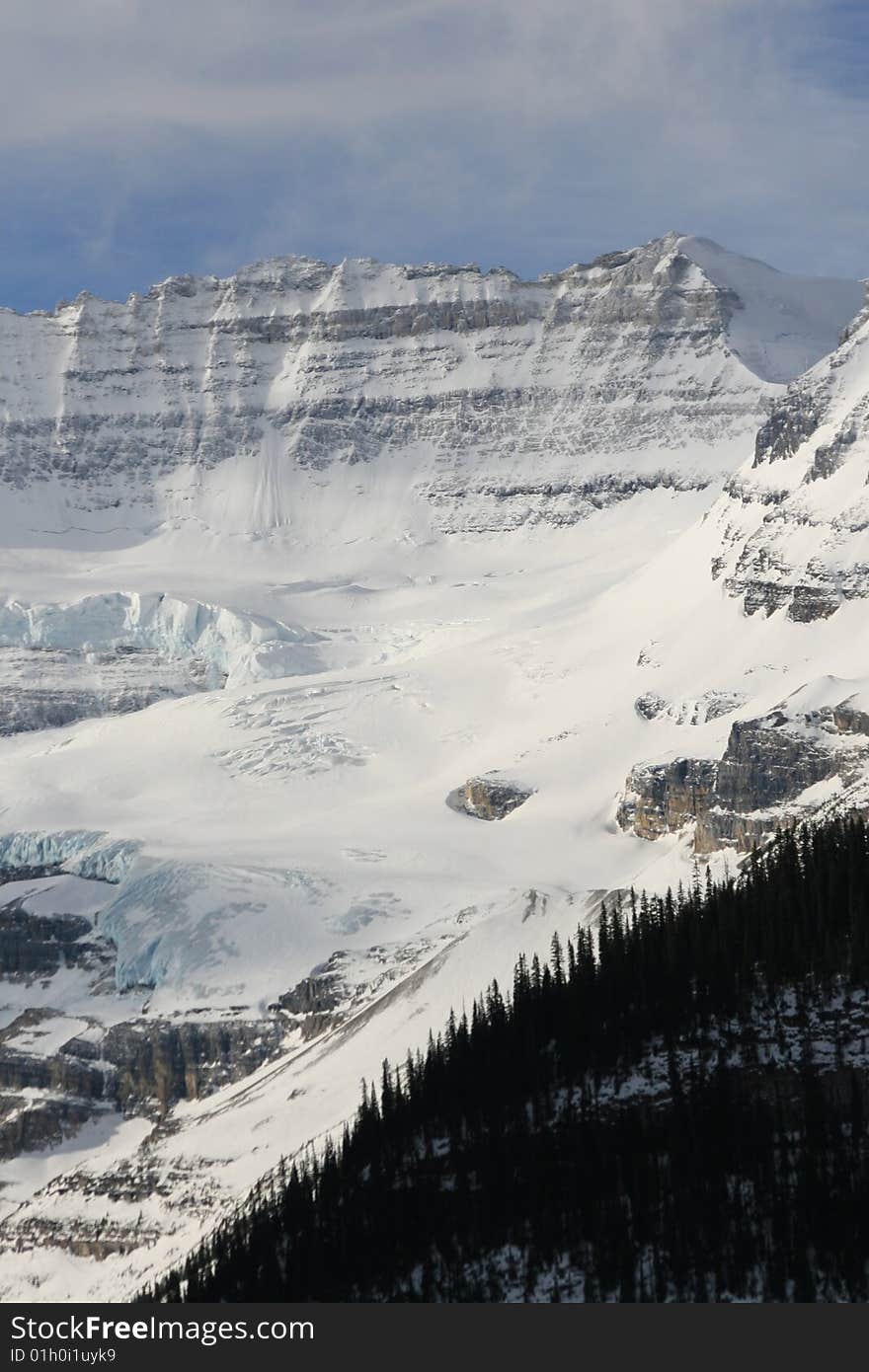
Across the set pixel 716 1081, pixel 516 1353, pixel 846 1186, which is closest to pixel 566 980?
pixel 716 1081

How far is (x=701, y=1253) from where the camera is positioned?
123 meters

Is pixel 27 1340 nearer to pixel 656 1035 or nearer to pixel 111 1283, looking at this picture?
pixel 656 1035

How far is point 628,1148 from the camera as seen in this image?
134 meters

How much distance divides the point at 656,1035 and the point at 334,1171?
1947 cm

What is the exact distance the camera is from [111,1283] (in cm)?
19438

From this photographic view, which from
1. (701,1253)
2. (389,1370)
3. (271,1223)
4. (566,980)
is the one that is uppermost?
(566,980)

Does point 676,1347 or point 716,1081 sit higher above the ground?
point 716,1081

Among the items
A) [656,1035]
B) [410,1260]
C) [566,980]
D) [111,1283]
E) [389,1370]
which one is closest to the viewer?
[389,1370]

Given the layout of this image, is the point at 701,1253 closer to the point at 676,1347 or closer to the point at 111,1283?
the point at 676,1347

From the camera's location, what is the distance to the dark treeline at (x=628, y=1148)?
124 m

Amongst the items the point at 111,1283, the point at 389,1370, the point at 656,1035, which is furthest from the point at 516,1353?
the point at 111,1283

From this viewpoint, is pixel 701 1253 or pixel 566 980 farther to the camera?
pixel 566 980

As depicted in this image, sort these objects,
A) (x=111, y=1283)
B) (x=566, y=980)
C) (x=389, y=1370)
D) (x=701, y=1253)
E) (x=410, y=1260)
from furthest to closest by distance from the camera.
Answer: (x=111, y=1283) < (x=566, y=980) < (x=410, y=1260) < (x=701, y=1253) < (x=389, y=1370)

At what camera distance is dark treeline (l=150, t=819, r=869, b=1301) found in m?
124
